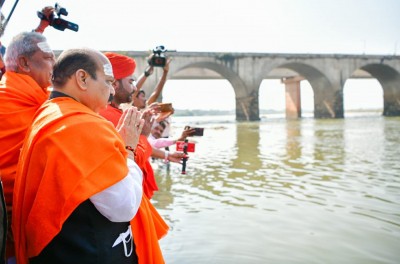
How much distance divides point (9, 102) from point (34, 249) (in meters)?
0.79

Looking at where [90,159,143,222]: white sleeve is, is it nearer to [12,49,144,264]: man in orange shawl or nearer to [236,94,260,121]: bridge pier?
[12,49,144,264]: man in orange shawl

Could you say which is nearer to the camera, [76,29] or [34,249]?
[34,249]

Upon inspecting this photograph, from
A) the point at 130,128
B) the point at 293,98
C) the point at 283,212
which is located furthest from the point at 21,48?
the point at 293,98

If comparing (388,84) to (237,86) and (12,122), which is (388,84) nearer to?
(237,86)

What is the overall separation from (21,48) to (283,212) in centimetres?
316

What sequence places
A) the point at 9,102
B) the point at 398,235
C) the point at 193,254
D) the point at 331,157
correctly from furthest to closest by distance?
the point at 331,157 → the point at 398,235 → the point at 193,254 → the point at 9,102

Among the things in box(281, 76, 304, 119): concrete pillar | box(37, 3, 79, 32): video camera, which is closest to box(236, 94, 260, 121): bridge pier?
box(281, 76, 304, 119): concrete pillar

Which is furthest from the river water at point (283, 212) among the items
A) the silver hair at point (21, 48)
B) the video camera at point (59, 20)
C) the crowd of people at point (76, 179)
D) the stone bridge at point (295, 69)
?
the stone bridge at point (295, 69)

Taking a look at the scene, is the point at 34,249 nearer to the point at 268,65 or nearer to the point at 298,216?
the point at 298,216

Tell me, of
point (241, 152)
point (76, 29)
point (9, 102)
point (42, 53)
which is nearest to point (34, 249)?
point (9, 102)

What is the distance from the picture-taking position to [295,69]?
110ft

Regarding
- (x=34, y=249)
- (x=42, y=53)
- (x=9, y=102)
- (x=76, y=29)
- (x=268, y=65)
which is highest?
(x=268, y=65)

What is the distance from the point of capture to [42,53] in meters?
2.03

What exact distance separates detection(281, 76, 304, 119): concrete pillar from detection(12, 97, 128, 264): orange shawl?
3947 centimetres
